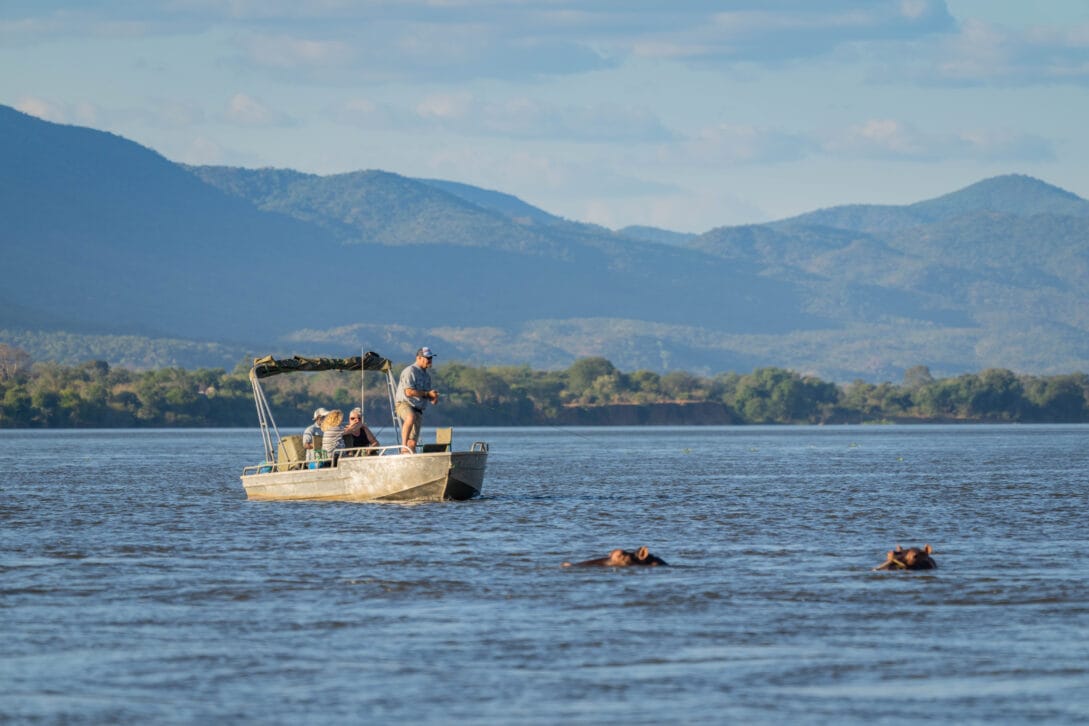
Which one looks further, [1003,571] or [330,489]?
[330,489]

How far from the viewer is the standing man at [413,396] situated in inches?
1633

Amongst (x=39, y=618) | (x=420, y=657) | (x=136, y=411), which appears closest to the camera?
(x=420, y=657)

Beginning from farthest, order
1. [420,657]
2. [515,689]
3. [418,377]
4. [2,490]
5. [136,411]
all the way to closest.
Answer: [136,411]
[2,490]
[418,377]
[420,657]
[515,689]

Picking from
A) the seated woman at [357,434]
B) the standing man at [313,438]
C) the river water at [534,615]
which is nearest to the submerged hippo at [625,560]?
the river water at [534,615]

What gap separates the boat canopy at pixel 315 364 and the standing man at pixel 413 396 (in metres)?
3.31

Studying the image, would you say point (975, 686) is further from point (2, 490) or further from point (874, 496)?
point (2, 490)

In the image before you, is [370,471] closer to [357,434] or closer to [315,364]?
[357,434]

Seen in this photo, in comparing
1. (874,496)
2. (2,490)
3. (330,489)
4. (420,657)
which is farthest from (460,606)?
(2,490)

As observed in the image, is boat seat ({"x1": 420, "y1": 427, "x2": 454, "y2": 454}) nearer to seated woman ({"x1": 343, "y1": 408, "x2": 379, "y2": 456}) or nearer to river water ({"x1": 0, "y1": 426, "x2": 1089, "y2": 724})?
river water ({"x1": 0, "y1": 426, "x2": 1089, "y2": 724})

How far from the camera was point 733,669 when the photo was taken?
20.0 m

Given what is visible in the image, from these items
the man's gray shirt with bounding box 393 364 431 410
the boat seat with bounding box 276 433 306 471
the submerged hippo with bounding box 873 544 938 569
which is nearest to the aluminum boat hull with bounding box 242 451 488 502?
the boat seat with bounding box 276 433 306 471

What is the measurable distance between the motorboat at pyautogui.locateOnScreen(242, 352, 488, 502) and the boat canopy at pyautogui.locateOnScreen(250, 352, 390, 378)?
24mm

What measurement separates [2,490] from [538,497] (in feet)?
56.4

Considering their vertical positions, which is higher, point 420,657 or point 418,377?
point 418,377
